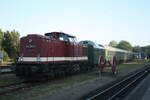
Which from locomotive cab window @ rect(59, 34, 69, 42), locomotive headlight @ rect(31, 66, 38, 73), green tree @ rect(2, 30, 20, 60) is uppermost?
green tree @ rect(2, 30, 20, 60)

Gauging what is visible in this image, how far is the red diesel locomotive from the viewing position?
17266 millimetres

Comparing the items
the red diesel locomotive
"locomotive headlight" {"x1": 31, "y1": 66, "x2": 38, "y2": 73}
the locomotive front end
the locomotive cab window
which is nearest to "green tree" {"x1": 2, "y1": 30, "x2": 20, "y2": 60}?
the locomotive cab window

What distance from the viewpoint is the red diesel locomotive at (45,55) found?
1727 cm

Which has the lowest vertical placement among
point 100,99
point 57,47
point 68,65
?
point 100,99

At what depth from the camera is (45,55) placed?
714 inches

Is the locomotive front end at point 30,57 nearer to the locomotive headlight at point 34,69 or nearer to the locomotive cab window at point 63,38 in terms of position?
the locomotive headlight at point 34,69

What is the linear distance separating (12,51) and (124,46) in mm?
116404

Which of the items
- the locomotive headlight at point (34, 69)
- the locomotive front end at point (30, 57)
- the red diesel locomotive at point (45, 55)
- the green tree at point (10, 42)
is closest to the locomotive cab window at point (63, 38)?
the red diesel locomotive at point (45, 55)

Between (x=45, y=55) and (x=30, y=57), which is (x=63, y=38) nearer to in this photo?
(x=45, y=55)

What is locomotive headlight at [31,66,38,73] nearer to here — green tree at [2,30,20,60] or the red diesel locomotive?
the red diesel locomotive

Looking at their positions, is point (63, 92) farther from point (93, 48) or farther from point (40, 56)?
point (93, 48)

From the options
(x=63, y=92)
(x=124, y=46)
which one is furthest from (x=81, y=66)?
(x=124, y=46)

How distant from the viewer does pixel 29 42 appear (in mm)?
18188

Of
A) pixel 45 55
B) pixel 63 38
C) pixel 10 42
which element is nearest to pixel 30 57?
pixel 45 55
